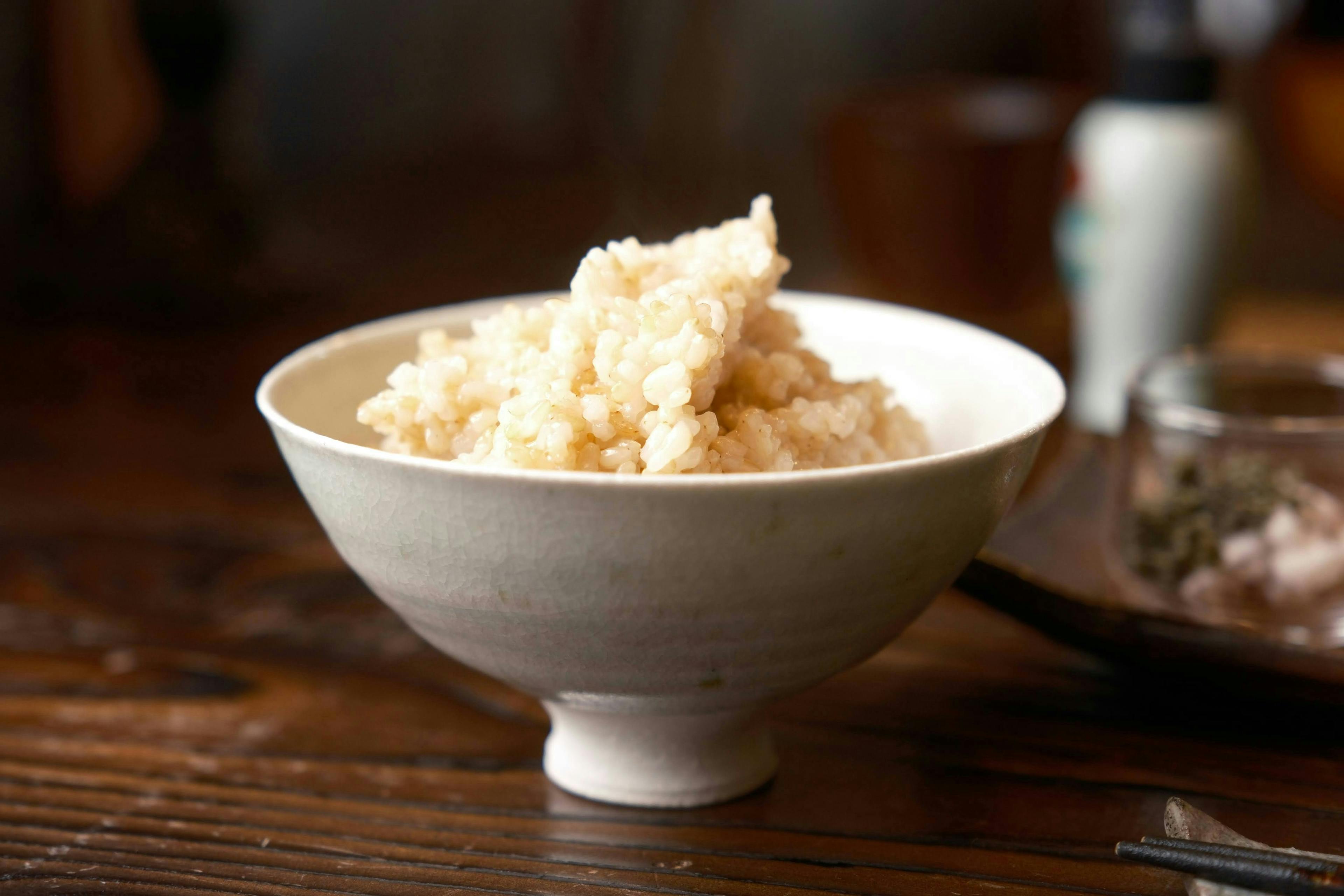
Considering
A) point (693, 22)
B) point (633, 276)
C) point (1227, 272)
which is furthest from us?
point (693, 22)

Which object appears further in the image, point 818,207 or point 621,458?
point 818,207

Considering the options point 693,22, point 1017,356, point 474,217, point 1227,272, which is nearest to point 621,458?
point 1017,356

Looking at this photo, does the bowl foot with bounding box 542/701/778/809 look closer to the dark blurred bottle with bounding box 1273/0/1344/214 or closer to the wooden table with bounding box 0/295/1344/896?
the wooden table with bounding box 0/295/1344/896

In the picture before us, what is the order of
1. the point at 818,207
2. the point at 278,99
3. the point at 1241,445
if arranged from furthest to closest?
the point at 818,207, the point at 278,99, the point at 1241,445

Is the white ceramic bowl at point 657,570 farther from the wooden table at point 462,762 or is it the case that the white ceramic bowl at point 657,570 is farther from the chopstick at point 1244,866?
the chopstick at point 1244,866

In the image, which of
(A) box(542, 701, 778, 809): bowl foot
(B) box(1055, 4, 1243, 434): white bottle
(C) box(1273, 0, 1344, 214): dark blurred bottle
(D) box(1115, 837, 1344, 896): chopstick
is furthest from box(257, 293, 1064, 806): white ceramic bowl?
(C) box(1273, 0, 1344, 214): dark blurred bottle

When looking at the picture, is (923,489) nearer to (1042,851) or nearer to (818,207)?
(1042,851)

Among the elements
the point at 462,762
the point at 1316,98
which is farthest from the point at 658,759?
the point at 1316,98

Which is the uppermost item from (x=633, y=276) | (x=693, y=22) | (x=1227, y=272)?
(x=693, y=22)
